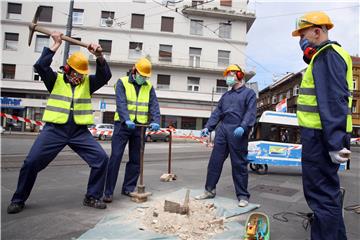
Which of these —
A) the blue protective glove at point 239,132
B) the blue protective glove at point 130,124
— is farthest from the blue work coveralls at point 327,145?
the blue protective glove at point 130,124

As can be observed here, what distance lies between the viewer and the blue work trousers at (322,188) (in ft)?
8.46

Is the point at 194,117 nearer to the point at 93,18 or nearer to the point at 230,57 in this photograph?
the point at 230,57

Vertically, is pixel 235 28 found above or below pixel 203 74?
above

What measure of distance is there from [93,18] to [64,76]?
106ft

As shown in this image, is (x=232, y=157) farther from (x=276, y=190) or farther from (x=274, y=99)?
(x=274, y=99)

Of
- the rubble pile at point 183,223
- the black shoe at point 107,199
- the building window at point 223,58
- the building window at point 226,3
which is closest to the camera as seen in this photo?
the rubble pile at point 183,223

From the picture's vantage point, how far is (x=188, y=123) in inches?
1367

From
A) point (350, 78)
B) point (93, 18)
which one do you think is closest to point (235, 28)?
point (93, 18)

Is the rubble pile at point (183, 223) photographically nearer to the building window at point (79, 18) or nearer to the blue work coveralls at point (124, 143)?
the blue work coveralls at point (124, 143)

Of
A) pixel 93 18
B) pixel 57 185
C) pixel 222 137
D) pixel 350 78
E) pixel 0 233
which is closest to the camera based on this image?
pixel 350 78

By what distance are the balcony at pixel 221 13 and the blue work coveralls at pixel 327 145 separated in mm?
32674

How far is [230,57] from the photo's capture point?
35031mm

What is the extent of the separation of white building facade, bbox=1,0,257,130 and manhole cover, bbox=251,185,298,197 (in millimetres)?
27907

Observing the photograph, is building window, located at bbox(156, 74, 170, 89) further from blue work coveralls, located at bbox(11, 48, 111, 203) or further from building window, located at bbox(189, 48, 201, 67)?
blue work coveralls, located at bbox(11, 48, 111, 203)
